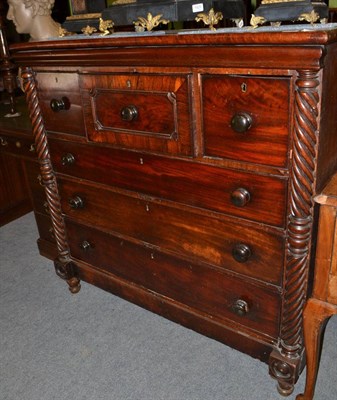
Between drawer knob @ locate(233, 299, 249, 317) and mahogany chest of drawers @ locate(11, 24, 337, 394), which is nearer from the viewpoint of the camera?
mahogany chest of drawers @ locate(11, 24, 337, 394)

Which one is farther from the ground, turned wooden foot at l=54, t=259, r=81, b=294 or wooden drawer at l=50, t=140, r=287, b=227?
wooden drawer at l=50, t=140, r=287, b=227

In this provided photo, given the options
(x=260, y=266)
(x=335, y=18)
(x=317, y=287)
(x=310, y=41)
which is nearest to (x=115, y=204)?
(x=260, y=266)

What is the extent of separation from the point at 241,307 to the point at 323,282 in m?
0.38

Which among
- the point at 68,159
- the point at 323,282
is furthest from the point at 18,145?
the point at 323,282

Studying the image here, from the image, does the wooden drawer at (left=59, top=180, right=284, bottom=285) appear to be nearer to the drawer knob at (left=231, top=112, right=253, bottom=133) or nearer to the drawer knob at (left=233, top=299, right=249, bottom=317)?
the drawer knob at (left=233, top=299, right=249, bottom=317)

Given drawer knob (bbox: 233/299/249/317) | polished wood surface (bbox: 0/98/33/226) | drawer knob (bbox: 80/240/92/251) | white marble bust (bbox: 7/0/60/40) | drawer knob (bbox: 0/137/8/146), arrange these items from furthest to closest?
polished wood surface (bbox: 0/98/33/226)
drawer knob (bbox: 0/137/8/146)
white marble bust (bbox: 7/0/60/40)
drawer knob (bbox: 80/240/92/251)
drawer knob (bbox: 233/299/249/317)

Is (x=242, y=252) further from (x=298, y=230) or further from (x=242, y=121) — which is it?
(x=242, y=121)

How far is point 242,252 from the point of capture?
1.57 meters

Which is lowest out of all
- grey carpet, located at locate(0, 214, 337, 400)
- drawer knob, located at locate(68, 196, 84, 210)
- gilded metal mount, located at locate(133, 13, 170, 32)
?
grey carpet, located at locate(0, 214, 337, 400)

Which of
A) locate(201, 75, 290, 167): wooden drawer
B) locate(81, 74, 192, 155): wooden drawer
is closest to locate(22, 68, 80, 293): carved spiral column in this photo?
locate(81, 74, 192, 155): wooden drawer

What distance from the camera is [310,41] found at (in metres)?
1.14

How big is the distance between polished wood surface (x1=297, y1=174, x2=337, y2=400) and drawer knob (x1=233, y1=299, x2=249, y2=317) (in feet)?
0.81

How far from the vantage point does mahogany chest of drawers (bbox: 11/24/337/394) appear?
130cm

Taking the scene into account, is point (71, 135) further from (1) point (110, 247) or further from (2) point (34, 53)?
(1) point (110, 247)
